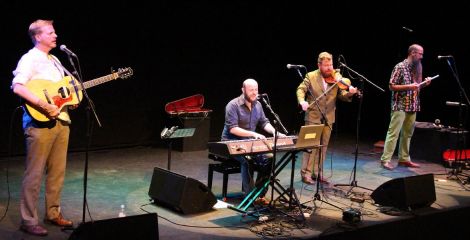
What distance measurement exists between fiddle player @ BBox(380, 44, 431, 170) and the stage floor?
20.2 inches

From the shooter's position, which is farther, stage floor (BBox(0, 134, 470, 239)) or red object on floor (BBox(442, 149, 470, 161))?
red object on floor (BBox(442, 149, 470, 161))

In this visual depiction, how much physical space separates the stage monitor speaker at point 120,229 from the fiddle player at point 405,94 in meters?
5.43

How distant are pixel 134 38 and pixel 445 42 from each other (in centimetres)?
617

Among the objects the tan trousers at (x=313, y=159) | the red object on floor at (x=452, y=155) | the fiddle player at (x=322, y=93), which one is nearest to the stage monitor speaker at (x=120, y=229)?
the fiddle player at (x=322, y=93)

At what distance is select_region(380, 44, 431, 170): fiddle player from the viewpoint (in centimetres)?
867

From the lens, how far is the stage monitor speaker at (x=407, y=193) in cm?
656

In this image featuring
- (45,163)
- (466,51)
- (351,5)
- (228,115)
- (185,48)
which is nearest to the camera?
(45,163)

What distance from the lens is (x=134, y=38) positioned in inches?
380

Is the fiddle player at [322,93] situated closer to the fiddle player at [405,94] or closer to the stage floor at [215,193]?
the stage floor at [215,193]

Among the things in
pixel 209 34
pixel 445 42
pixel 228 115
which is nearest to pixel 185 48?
pixel 209 34

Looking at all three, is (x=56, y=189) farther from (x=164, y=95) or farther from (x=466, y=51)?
(x=466, y=51)

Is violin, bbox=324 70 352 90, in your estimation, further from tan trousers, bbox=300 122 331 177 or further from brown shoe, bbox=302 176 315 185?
brown shoe, bbox=302 176 315 185

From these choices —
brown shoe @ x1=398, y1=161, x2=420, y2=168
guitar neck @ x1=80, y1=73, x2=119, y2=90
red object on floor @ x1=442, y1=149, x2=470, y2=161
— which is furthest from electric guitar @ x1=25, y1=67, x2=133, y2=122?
red object on floor @ x1=442, y1=149, x2=470, y2=161

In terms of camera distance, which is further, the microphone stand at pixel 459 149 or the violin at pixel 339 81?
the microphone stand at pixel 459 149
